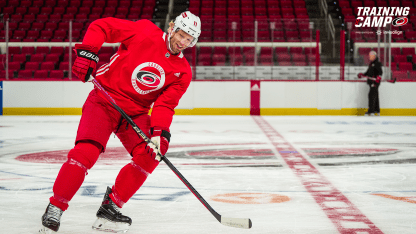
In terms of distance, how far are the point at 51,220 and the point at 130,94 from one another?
674 millimetres

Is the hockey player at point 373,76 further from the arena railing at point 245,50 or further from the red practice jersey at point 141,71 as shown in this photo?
the red practice jersey at point 141,71

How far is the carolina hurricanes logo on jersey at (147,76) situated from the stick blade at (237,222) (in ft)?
2.27

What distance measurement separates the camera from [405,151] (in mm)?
5254

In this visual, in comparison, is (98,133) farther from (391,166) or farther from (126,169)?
(391,166)

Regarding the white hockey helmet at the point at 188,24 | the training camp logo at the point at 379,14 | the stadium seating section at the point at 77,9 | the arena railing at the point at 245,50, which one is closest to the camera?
the white hockey helmet at the point at 188,24

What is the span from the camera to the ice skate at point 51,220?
2.17 meters

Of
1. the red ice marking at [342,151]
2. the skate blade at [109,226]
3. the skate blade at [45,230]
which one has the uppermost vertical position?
the skate blade at [45,230]

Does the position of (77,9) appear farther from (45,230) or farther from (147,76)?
(45,230)

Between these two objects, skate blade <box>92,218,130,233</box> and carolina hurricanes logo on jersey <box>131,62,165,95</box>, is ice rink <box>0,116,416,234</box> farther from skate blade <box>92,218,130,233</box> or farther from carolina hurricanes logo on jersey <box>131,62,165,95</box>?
carolina hurricanes logo on jersey <box>131,62,165,95</box>

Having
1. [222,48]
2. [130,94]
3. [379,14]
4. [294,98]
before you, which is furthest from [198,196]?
[379,14]

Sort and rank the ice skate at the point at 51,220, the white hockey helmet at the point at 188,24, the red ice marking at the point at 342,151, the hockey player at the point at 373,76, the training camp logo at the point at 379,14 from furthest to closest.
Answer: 1. the training camp logo at the point at 379,14
2. the hockey player at the point at 373,76
3. the red ice marking at the point at 342,151
4. the white hockey helmet at the point at 188,24
5. the ice skate at the point at 51,220

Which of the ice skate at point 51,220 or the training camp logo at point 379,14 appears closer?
the ice skate at point 51,220

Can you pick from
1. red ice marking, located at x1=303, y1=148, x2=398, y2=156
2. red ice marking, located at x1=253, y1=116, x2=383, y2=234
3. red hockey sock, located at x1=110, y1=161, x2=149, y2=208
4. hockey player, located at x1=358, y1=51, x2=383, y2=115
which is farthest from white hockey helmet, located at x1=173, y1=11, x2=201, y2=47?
hockey player, located at x1=358, y1=51, x2=383, y2=115

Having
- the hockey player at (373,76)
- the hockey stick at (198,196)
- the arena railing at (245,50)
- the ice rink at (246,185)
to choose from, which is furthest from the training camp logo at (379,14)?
the hockey stick at (198,196)
